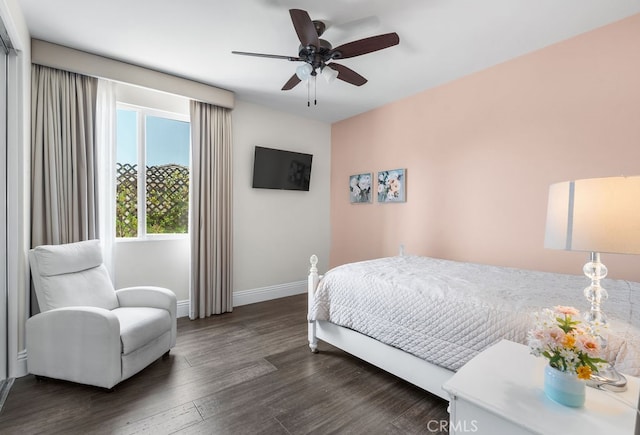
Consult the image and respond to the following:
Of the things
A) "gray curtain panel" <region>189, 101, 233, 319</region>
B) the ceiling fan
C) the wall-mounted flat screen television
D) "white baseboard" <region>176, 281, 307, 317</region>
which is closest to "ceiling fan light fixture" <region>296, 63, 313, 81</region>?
the ceiling fan

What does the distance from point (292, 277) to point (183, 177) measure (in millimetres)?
2081

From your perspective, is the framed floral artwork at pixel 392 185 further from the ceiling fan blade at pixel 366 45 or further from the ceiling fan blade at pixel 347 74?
the ceiling fan blade at pixel 366 45

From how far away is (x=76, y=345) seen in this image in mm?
1986

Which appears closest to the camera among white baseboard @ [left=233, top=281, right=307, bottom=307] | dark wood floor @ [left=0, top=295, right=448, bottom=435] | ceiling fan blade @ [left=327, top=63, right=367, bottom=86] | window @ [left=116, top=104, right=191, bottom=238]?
dark wood floor @ [left=0, top=295, right=448, bottom=435]

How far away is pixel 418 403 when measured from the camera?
6.19 ft

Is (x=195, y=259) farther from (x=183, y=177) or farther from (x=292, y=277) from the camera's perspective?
(x=292, y=277)

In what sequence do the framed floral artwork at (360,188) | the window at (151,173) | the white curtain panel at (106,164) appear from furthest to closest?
the framed floral artwork at (360,188)
the window at (151,173)
the white curtain panel at (106,164)

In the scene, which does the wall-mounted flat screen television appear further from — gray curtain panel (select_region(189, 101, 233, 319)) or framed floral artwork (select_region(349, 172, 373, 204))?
framed floral artwork (select_region(349, 172, 373, 204))

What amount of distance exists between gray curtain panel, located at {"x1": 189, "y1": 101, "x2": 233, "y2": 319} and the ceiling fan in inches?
57.8

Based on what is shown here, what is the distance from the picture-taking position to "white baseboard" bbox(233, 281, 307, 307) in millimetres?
3904

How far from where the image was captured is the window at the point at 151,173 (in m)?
3.15

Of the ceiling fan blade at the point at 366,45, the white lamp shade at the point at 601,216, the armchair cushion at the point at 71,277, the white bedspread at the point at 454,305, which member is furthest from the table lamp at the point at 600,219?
the armchair cushion at the point at 71,277

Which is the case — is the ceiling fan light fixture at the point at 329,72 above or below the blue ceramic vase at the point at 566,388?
above

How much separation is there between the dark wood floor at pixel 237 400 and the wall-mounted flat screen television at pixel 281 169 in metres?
2.24
